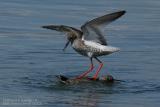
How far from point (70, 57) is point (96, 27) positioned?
6.44 ft

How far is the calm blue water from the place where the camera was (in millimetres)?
13281

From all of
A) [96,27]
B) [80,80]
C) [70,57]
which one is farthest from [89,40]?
[70,57]

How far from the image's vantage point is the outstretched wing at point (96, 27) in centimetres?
1475

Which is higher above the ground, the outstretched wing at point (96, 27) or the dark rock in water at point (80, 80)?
the outstretched wing at point (96, 27)

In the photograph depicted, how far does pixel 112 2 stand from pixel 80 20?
9.91 ft

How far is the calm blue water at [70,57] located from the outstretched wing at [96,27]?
2.46 ft

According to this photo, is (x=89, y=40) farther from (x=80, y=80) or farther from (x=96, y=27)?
(x=80, y=80)

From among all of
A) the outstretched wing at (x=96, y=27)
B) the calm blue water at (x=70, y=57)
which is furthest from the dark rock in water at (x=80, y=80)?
the outstretched wing at (x=96, y=27)

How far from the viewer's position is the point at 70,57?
55.5 feet

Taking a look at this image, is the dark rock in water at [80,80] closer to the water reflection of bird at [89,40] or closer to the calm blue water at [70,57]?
the calm blue water at [70,57]

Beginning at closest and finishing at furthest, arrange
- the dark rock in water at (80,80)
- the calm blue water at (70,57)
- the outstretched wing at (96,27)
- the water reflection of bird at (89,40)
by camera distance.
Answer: the calm blue water at (70,57), the dark rock in water at (80,80), the outstretched wing at (96,27), the water reflection of bird at (89,40)

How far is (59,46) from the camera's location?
18.1 m

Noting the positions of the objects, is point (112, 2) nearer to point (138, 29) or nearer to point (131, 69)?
point (138, 29)

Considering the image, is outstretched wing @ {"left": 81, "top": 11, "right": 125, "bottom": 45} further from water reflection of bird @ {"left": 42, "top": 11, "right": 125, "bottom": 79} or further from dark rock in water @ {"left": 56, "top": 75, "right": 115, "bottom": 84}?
dark rock in water @ {"left": 56, "top": 75, "right": 115, "bottom": 84}
